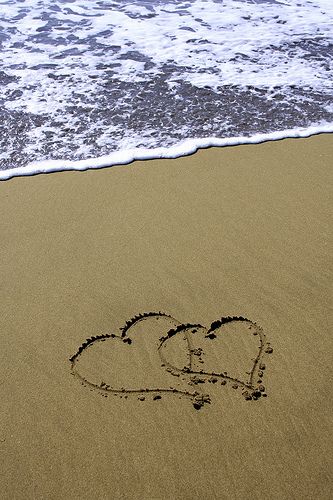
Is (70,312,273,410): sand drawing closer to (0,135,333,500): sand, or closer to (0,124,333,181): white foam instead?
(0,135,333,500): sand

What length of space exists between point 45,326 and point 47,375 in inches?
14.0

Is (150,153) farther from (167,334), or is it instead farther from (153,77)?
(167,334)

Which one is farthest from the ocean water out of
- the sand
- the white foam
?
the sand

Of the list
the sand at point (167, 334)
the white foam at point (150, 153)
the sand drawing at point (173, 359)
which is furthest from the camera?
the white foam at point (150, 153)

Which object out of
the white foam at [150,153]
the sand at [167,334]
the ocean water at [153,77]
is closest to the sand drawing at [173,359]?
the sand at [167,334]

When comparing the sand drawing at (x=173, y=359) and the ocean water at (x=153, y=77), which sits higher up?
the ocean water at (x=153, y=77)

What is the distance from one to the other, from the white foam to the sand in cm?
15

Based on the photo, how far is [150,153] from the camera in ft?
15.0

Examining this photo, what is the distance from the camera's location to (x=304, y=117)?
5.19 metres

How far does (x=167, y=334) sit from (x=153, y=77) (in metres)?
3.99

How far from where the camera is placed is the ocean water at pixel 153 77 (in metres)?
4.81

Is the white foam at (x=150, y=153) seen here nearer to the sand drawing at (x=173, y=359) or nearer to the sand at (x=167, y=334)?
the sand at (x=167, y=334)

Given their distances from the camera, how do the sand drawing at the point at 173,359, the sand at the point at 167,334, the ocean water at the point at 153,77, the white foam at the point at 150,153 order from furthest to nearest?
the ocean water at the point at 153,77 → the white foam at the point at 150,153 → the sand drawing at the point at 173,359 → the sand at the point at 167,334

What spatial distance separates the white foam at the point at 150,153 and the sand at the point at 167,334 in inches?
6.0
